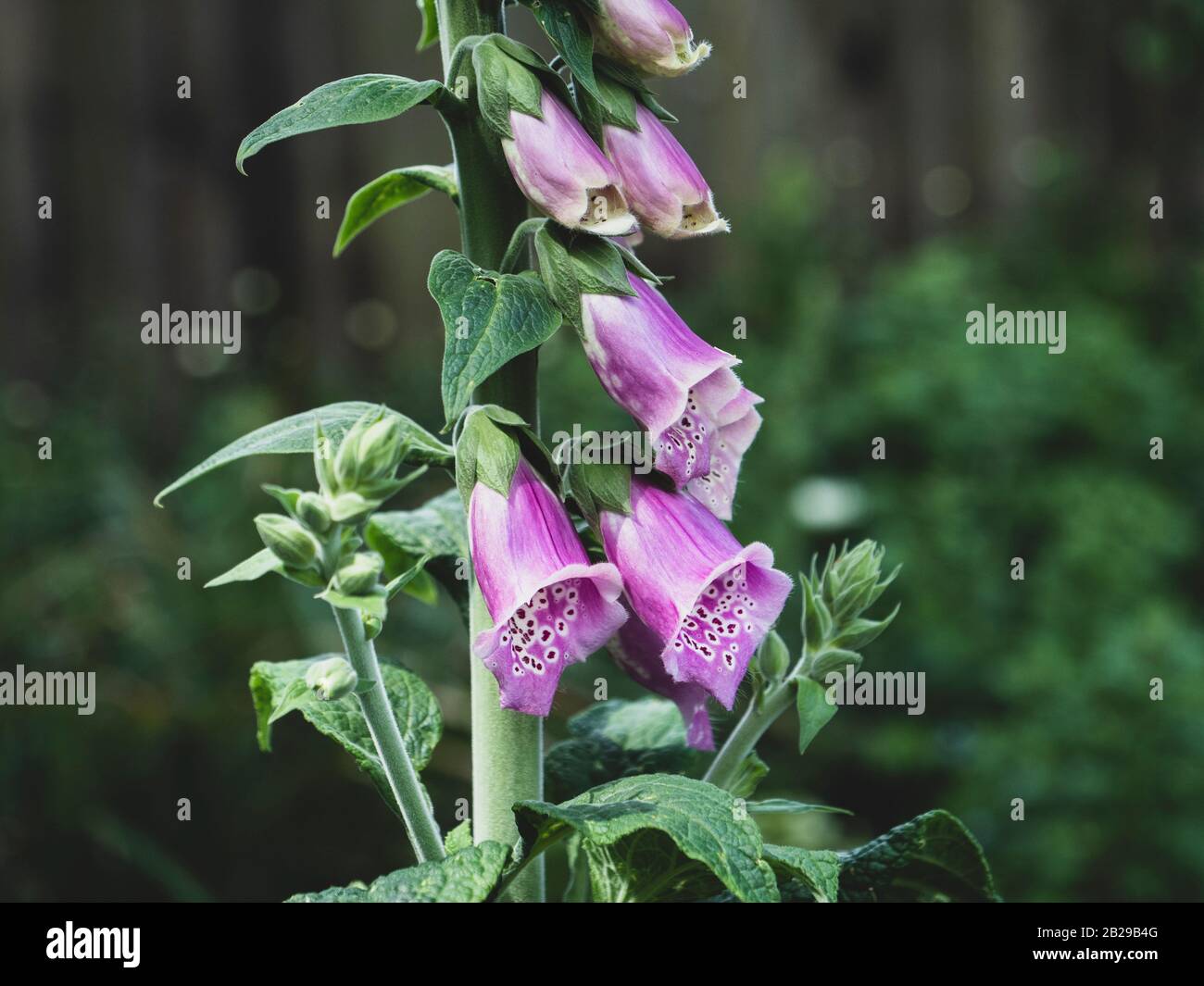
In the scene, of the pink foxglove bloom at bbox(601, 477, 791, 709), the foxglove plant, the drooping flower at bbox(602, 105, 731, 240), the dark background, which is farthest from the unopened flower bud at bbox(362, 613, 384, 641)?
the dark background

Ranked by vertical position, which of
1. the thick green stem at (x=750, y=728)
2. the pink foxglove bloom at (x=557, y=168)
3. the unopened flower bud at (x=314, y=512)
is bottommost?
the thick green stem at (x=750, y=728)

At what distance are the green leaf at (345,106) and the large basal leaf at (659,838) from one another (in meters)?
0.29

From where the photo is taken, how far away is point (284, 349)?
9.21 ft

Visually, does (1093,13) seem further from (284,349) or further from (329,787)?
(329,787)

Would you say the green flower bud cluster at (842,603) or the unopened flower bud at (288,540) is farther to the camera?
the green flower bud cluster at (842,603)

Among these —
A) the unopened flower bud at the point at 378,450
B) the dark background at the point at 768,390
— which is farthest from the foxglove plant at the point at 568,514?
the dark background at the point at 768,390

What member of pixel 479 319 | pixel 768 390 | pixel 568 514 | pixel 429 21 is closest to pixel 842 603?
pixel 568 514

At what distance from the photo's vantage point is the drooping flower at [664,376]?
0.57 m

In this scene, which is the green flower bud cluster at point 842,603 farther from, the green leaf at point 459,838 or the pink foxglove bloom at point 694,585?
the green leaf at point 459,838

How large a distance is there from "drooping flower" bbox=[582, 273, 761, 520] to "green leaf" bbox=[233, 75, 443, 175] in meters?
0.11

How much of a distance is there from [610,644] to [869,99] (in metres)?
2.73

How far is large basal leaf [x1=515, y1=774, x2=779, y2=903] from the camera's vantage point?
50 cm

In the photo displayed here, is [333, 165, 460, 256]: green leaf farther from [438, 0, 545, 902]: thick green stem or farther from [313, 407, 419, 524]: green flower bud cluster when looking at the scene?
[313, 407, 419, 524]: green flower bud cluster

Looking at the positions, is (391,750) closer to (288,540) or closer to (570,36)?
(288,540)
